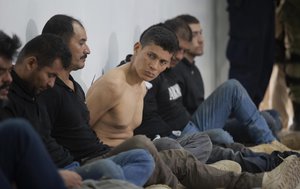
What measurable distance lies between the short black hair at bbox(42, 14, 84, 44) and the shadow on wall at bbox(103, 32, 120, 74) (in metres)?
0.76

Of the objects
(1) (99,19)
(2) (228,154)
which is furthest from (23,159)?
(1) (99,19)

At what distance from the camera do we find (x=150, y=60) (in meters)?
3.11

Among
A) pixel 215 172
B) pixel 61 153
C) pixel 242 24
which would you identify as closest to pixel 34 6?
pixel 61 153

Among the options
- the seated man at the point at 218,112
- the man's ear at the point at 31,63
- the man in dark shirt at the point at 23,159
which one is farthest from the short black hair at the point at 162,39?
the man in dark shirt at the point at 23,159

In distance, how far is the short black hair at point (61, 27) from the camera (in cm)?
281

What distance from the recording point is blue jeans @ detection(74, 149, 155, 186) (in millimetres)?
2354

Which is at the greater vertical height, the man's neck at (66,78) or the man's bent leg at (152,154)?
the man's neck at (66,78)

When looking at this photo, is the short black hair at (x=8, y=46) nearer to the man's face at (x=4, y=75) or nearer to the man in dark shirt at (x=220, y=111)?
the man's face at (x=4, y=75)

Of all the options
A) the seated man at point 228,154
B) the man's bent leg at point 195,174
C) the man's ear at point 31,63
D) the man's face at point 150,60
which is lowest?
the seated man at point 228,154

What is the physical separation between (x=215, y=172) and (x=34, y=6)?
0.92 meters

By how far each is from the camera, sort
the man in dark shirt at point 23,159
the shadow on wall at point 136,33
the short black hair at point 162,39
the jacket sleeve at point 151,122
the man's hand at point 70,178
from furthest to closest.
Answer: the shadow on wall at point 136,33
the jacket sleeve at point 151,122
the short black hair at point 162,39
the man's hand at point 70,178
the man in dark shirt at point 23,159

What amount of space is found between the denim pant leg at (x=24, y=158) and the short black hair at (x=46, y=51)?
0.46 m

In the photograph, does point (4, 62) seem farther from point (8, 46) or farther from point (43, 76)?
point (43, 76)

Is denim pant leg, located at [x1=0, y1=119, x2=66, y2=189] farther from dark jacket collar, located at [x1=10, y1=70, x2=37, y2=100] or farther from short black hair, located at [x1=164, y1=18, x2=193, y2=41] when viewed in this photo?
short black hair, located at [x1=164, y1=18, x2=193, y2=41]
